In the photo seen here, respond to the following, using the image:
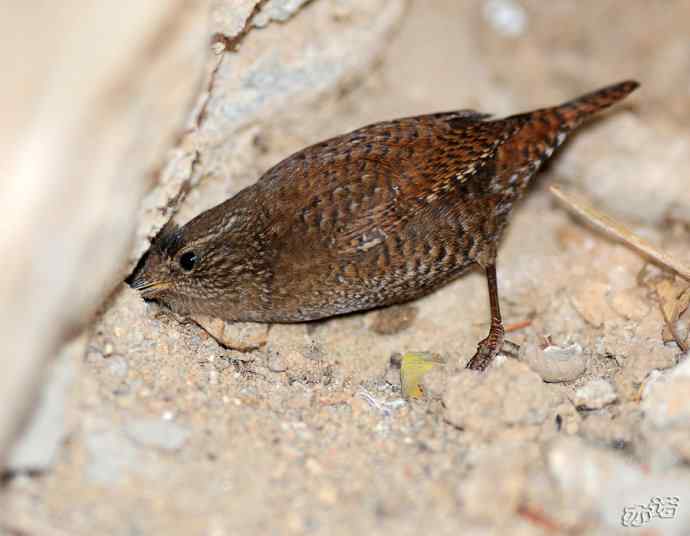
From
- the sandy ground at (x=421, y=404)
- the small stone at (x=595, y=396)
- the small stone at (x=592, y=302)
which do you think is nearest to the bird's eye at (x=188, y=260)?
the sandy ground at (x=421, y=404)

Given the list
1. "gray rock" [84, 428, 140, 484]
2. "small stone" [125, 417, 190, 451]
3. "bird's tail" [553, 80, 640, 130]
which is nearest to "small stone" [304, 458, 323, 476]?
"small stone" [125, 417, 190, 451]

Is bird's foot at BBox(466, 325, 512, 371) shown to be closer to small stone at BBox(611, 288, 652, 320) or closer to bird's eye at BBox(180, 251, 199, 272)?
small stone at BBox(611, 288, 652, 320)

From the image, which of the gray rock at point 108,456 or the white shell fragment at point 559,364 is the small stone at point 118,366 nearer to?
the gray rock at point 108,456

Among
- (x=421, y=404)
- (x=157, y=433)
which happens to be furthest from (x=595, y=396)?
(x=157, y=433)

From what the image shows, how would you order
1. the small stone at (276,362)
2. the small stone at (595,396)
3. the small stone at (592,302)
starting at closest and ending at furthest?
1. the small stone at (595,396)
2. the small stone at (276,362)
3. the small stone at (592,302)

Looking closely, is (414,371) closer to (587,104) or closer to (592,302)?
(592,302)

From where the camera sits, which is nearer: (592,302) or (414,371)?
(414,371)

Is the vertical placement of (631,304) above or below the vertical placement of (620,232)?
below
